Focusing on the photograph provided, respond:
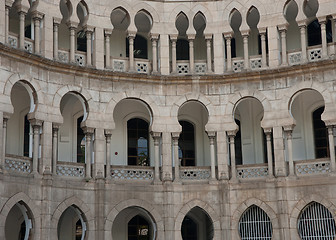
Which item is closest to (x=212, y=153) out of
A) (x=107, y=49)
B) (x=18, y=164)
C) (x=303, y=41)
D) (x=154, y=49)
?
(x=154, y=49)

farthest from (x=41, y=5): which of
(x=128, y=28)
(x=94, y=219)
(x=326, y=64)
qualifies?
(x=326, y=64)

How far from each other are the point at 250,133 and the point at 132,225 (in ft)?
24.1

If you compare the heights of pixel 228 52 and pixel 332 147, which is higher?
pixel 228 52

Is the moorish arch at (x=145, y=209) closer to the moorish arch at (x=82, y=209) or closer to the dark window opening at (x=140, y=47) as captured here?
the moorish arch at (x=82, y=209)

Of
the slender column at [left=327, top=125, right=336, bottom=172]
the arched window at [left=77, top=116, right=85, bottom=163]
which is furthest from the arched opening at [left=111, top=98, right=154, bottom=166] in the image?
the slender column at [left=327, top=125, right=336, bottom=172]

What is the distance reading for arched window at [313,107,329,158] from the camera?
3123cm

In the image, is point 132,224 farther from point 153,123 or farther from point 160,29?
point 160,29

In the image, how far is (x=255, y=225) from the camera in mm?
29531

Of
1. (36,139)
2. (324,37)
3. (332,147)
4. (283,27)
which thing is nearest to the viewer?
(36,139)

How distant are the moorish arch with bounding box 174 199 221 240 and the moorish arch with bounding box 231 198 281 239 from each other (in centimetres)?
67

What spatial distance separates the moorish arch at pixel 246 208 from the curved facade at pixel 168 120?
62 millimetres

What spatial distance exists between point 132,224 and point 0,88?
10.2 m

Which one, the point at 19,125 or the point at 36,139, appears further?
the point at 19,125

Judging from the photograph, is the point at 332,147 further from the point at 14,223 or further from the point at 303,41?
the point at 14,223
